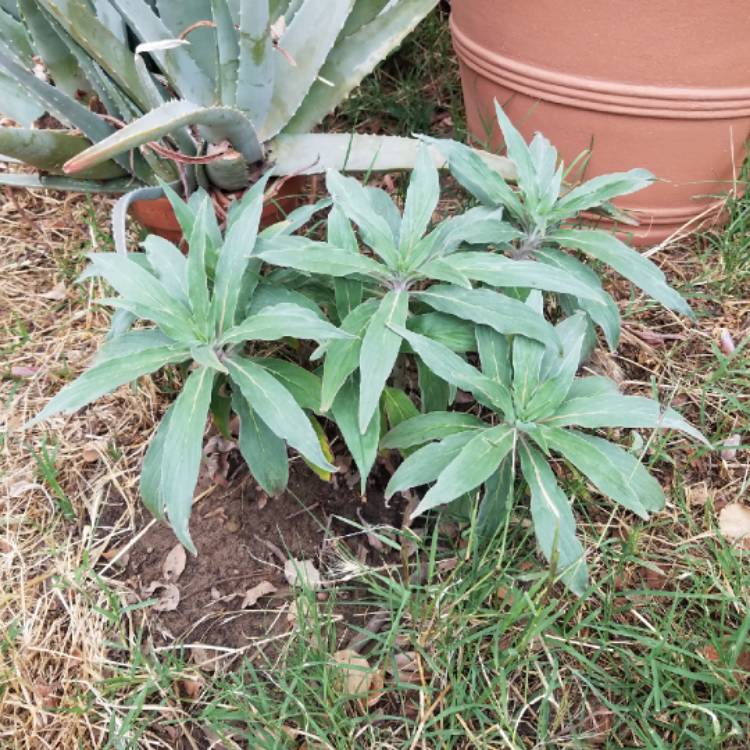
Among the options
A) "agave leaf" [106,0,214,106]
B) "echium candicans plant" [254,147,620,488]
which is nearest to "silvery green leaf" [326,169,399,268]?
"echium candicans plant" [254,147,620,488]

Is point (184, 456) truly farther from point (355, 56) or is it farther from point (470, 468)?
point (355, 56)

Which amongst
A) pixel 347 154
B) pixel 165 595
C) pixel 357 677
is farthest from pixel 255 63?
pixel 357 677

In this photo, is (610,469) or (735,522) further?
(735,522)

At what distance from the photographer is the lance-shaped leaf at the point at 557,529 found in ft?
2.80

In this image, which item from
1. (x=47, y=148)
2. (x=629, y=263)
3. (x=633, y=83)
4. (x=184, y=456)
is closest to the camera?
(x=184, y=456)

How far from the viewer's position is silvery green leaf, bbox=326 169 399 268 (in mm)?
940

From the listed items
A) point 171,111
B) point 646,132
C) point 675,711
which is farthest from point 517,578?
point 646,132

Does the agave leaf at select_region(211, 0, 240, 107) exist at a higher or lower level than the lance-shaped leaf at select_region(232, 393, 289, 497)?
higher

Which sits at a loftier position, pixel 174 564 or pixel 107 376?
pixel 107 376

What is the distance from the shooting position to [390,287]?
0.98 m

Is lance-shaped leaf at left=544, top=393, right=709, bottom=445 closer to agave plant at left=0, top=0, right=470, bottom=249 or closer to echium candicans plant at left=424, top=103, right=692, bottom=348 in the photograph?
→ echium candicans plant at left=424, top=103, right=692, bottom=348

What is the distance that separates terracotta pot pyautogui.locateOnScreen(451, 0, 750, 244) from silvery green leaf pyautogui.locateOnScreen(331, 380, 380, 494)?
91 centimetres

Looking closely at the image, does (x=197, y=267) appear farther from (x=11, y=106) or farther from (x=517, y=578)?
(x=11, y=106)

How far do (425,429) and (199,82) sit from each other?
2.66 feet
